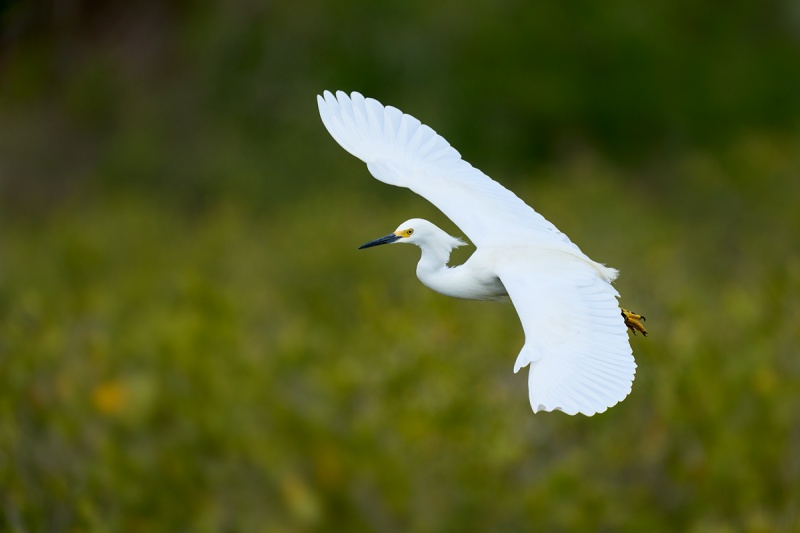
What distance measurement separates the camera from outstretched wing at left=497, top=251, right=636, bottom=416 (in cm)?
283

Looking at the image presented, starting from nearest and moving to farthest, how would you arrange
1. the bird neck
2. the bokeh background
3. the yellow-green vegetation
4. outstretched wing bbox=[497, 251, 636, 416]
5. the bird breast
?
1. outstretched wing bbox=[497, 251, 636, 416]
2. the bird breast
3. the bird neck
4. the yellow-green vegetation
5. the bokeh background

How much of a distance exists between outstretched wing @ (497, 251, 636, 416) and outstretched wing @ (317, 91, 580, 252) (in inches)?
4.4

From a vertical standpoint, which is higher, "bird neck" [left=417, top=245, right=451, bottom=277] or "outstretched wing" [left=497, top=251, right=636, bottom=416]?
"bird neck" [left=417, top=245, right=451, bottom=277]

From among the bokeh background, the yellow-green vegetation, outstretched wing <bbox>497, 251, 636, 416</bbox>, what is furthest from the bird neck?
→ the yellow-green vegetation

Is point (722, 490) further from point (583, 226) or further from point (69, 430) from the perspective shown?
point (583, 226)

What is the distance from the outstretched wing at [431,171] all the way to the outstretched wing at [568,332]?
11 centimetres

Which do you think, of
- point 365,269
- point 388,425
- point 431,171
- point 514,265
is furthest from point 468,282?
point 365,269

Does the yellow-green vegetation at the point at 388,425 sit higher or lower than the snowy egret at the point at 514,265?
lower

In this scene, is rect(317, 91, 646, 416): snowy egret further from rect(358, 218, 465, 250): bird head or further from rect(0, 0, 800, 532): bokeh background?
rect(0, 0, 800, 532): bokeh background

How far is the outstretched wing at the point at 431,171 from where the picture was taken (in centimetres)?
336

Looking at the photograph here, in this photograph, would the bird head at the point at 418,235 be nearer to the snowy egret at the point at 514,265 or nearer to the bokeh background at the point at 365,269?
the snowy egret at the point at 514,265

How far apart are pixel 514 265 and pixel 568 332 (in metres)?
0.20

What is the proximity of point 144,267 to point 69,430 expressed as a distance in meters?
9.39

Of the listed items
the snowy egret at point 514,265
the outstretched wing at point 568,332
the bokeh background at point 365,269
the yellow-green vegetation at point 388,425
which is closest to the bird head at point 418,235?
the snowy egret at point 514,265
